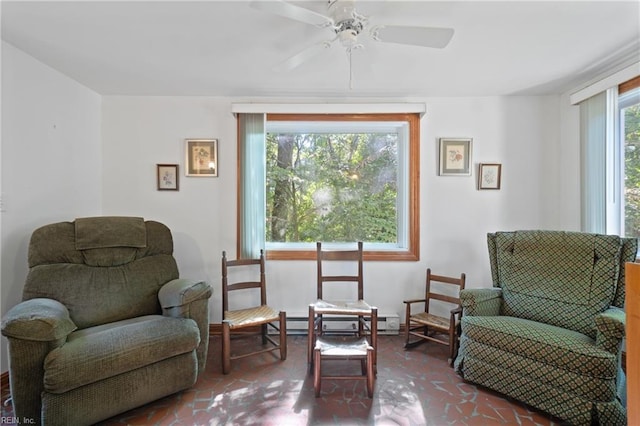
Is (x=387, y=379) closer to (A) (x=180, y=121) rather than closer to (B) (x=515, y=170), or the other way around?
(B) (x=515, y=170)

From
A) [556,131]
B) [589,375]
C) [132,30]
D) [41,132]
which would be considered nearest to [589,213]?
[556,131]

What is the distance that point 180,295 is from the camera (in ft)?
6.28

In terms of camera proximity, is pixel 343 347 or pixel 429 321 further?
pixel 429 321

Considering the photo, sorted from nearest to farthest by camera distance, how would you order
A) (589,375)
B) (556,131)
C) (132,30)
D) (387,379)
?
(589,375) < (132,30) < (387,379) < (556,131)

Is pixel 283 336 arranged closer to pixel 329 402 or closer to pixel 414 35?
pixel 329 402

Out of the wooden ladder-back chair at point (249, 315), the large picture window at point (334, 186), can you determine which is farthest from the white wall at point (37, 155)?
the large picture window at point (334, 186)

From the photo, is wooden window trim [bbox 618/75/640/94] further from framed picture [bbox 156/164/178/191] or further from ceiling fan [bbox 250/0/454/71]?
framed picture [bbox 156/164/178/191]

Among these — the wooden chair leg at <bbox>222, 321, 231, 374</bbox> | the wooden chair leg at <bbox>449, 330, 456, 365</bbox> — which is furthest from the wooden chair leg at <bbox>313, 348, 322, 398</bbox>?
the wooden chair leg at <bbox>449, 330, 456, 365</bbox>

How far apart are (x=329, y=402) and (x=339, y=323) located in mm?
999

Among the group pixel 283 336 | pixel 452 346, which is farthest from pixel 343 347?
pixel 452 346

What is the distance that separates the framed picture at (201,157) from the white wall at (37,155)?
87 cm

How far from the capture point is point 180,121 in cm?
280

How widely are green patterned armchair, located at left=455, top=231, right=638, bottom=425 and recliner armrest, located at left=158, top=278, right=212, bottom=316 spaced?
1893 mm

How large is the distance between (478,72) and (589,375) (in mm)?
2164
